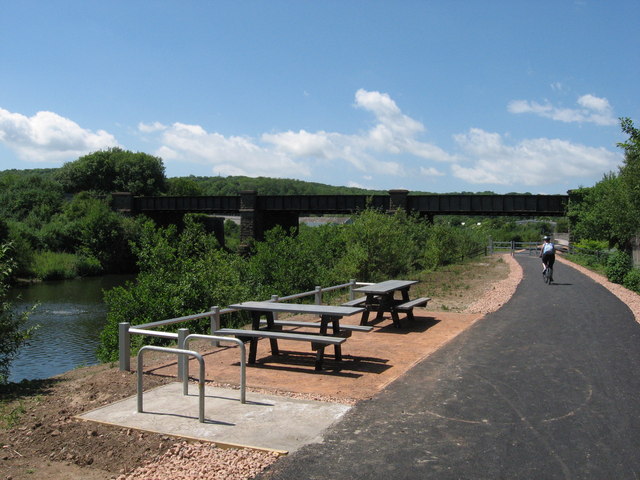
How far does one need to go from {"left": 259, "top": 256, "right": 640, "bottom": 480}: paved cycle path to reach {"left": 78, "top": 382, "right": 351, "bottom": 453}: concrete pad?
27cm

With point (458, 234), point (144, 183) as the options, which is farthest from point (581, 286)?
point (144, 183)

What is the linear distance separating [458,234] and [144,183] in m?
73.7

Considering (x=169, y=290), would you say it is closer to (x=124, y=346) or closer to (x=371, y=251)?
(x=124, y=346)

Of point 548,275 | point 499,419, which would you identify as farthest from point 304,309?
point 548,275

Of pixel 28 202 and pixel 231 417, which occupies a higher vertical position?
pixel 28 202

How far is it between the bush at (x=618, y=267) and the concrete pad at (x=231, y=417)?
19033 mm

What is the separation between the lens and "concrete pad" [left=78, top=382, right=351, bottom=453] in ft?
19.3

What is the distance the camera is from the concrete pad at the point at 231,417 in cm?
589

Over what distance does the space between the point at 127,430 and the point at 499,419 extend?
3.92 metres

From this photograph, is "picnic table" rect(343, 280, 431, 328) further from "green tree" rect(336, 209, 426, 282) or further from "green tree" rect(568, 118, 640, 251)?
"green tree" rect(568, 118, 640, 251)

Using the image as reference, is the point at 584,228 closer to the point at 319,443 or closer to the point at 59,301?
A: the point at 59,301

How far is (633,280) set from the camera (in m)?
20.6

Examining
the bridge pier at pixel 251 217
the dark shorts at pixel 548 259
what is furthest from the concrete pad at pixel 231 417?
the bridge pier at pixel 251 217

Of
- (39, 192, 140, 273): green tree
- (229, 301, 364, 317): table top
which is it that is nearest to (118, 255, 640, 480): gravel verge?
(229, 301, 364, 317): table top
